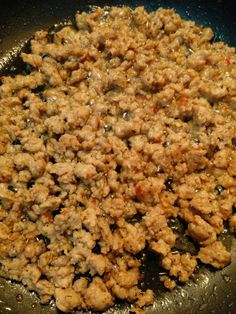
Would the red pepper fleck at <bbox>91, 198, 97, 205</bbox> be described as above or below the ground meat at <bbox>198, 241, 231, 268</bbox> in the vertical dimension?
above

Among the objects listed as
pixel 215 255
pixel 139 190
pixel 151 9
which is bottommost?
pixel 215 255

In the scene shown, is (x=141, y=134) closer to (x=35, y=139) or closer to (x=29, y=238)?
(x=35, y=139)

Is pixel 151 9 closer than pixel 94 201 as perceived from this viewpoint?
No

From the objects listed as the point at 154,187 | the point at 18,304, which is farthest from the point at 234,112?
the point at 18,304

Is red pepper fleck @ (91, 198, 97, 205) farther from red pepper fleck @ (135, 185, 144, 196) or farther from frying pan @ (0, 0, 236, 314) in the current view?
frying pan @ (0, 0, 236, 314)

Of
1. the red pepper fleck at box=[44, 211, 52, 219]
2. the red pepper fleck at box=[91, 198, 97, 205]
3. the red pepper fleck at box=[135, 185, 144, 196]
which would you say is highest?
the red pepper fleck at box=[44, 211, 52, 219]

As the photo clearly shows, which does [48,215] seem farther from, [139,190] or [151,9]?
[151,9]

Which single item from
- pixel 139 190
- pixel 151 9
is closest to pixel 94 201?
pixel 139 190

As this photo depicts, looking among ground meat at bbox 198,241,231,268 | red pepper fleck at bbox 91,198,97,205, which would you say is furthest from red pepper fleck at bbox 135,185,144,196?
ground meat at bbox 198,241,231,268

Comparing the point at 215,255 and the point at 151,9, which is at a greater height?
the point at 151,9
